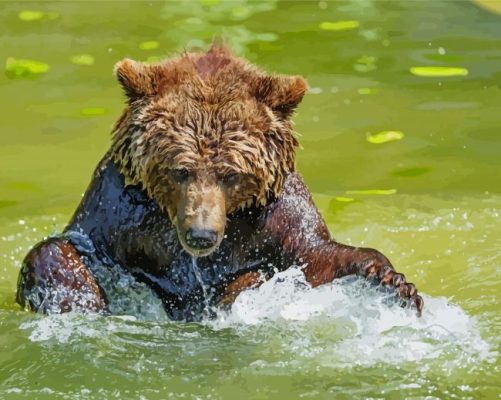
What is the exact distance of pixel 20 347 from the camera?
21.8 feet

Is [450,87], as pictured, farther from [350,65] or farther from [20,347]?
[20,347]

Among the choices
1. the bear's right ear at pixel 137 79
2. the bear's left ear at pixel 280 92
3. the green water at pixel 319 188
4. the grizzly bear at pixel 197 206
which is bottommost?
the green water at pixel 319 188

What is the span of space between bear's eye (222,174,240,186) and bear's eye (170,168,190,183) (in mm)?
187

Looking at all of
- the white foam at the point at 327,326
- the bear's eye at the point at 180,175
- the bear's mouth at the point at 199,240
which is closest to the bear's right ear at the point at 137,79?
the bear's eye at the point at 180,175

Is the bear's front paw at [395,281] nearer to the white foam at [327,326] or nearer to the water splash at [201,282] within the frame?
the white foam at [327,326]

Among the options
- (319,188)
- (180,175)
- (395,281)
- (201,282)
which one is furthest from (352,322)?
(319,188)

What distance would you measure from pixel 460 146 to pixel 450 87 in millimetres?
1551

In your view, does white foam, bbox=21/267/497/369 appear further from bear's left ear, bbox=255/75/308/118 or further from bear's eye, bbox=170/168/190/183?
bear's left ear, bbox=255/75/308/118

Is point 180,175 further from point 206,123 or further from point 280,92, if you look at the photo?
point 280,92

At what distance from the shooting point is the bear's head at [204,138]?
650 centimetres

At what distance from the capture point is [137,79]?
6.70 meters

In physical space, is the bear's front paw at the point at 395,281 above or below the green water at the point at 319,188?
above

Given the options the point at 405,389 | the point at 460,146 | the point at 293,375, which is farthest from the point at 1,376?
the point at 460,146

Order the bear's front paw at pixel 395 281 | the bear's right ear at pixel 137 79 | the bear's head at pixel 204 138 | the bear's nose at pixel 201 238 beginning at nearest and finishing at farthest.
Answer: the bear's nose at pixel 201 238 → the bear's head at pixel 204 138 → the bear's right ear at pixel 137 79 → the bear's front paw at pixel 395 281
